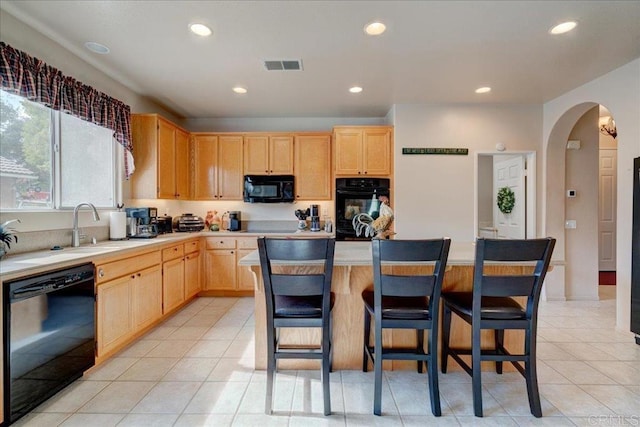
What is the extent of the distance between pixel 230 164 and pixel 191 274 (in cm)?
173

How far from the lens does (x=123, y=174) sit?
3551 millimetres

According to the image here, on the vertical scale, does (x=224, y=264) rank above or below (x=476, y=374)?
above

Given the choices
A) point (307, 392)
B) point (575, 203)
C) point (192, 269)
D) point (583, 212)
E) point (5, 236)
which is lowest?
point (307, 392)

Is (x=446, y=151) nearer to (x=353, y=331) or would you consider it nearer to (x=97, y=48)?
(x=353, y=331)

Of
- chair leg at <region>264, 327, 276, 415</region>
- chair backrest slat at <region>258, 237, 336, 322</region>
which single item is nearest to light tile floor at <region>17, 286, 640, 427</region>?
chair leg at <region>264, 327, 276, 415</region>

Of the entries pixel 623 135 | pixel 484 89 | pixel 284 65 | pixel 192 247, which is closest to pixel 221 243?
pixel 192 247

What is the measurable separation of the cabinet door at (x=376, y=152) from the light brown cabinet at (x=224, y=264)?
1980 millimetres

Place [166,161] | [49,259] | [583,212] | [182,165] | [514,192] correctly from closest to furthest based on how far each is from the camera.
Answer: [49,259] < [166,161] < [583,212] < [182,165] < [514,192]

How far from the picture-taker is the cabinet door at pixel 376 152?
4305 millimetres

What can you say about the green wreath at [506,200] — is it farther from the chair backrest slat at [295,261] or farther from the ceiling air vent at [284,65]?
the chair backrest slat at [295,261]

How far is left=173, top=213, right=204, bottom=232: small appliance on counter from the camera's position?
444 centimetres

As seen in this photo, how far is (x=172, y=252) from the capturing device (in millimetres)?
3451

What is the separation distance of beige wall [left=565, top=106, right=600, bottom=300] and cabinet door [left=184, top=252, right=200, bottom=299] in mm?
5057

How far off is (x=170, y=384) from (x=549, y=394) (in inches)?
104
